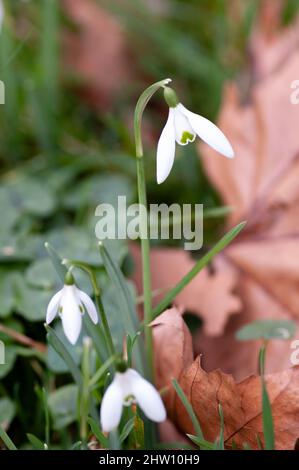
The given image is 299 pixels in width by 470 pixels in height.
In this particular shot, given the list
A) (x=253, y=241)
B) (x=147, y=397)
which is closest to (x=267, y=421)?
(x=147, y=397)

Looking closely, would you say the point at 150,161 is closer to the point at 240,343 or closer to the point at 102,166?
the point at 102,166

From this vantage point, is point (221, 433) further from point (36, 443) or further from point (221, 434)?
point (36, 443)

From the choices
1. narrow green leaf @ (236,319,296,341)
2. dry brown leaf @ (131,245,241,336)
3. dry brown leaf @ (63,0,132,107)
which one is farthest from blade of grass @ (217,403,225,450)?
dry brown leaf @ (63,0,132,107)

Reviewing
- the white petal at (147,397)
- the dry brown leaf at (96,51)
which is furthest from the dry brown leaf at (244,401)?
the dry brown leaf at (96,51)

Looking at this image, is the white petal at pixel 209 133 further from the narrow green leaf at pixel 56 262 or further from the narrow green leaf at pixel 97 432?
the narrow green leaf at pixel 97 432

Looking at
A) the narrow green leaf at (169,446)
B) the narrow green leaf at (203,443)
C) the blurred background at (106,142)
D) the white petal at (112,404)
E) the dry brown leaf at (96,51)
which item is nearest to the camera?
the white petal at (112,404)
